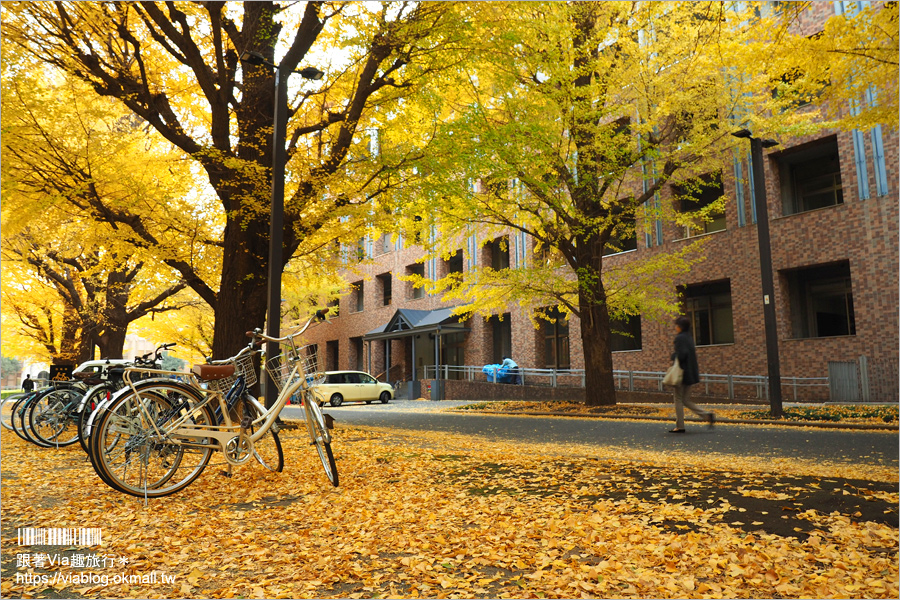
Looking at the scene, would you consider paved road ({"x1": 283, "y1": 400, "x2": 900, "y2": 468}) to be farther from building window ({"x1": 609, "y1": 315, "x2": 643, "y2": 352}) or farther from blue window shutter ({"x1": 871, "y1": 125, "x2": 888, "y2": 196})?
A: building window ({"x1": 609, "y1": 315, "x2": 643, "y2": 352})

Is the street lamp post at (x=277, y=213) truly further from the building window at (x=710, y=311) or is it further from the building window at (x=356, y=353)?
the building window at (x=356, y=353)

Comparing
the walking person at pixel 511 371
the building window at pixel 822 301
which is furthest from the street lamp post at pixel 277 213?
the walking person at pixel 511 371

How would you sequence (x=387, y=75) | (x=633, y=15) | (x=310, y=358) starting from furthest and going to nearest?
(x=633, y=15), (x=387, y=75), (x=310, y=358)

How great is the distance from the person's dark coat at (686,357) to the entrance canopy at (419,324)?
20.5 m

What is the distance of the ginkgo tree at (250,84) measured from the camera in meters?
10.3

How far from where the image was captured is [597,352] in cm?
1788

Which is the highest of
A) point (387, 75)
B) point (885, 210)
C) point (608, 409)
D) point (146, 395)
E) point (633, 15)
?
point (633, 15)

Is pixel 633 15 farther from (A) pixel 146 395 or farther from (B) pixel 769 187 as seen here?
(A) pixel 146 395

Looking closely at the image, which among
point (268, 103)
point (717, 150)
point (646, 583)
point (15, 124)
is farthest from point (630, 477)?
point (717, 150)

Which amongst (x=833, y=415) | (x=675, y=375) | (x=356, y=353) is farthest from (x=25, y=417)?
(x=356, y=353)

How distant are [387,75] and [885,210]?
15.2 metres

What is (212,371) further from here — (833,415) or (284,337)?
(833,415)

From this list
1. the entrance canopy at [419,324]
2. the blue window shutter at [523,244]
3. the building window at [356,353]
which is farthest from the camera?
the building window at [356,353]

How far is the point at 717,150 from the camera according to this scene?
16.3 metres
